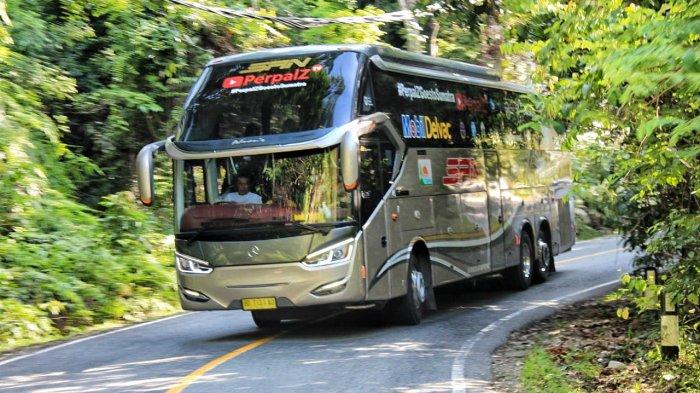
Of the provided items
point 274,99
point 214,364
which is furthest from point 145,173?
point 214,364

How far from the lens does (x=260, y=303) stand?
513 inches

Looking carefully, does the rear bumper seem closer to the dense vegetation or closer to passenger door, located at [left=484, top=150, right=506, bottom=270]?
the dense vegetation

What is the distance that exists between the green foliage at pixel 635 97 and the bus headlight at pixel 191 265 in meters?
4.83

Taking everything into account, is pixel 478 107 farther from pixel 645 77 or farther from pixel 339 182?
pixel 645 77

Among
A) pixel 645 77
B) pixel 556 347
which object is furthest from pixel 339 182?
pixel 645 77

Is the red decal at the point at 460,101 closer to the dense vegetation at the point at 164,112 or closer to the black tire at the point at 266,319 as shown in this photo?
the dense vegetation at the point at 164,112

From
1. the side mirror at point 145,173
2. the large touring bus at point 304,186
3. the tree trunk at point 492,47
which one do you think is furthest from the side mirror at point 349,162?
the tree trunk at point 492,47

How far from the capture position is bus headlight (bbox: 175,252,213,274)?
13.3m

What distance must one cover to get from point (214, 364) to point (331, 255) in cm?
216

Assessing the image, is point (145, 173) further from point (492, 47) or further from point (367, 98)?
point (492, 47)

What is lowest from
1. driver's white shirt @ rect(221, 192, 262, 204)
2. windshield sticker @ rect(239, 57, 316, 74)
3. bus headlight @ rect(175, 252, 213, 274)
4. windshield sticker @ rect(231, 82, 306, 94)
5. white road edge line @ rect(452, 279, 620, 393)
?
white road edge line @ rect(452, 279, 620, 393)

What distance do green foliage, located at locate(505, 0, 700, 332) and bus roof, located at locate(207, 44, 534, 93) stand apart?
1.85m

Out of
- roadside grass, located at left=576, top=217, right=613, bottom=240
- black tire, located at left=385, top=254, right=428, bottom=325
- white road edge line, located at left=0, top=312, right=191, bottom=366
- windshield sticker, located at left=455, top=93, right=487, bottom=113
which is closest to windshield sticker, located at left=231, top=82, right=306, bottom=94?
black tire, located at left=385, top=254, right=428, bottom=325

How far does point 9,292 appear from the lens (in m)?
15.4
